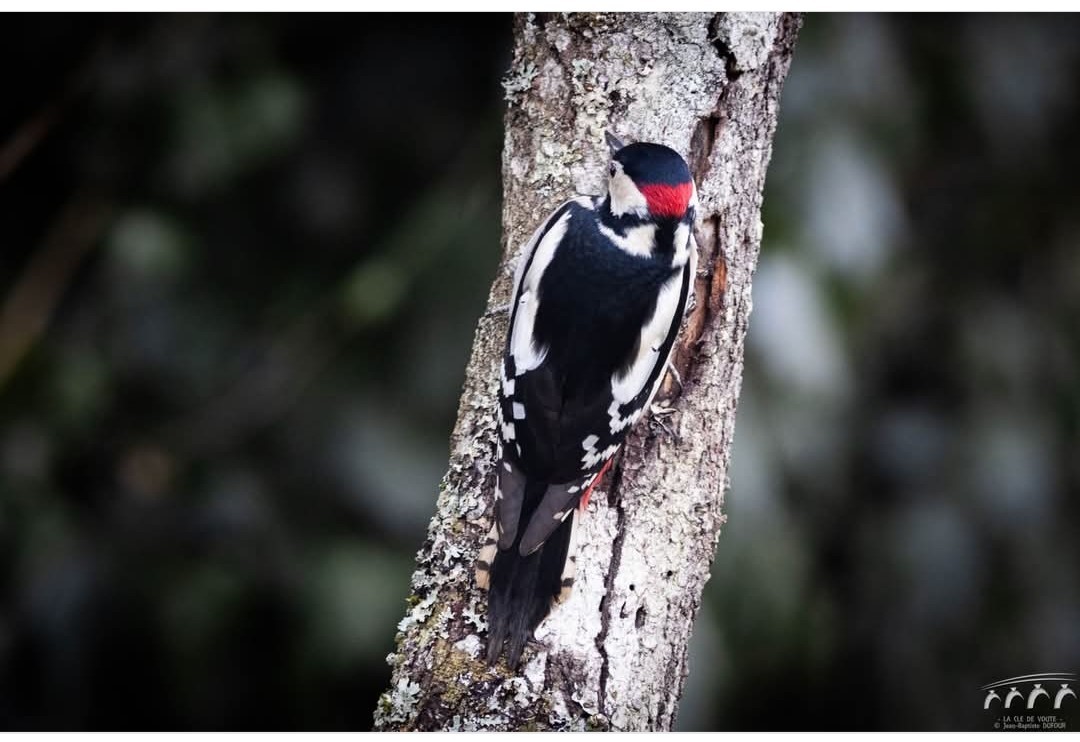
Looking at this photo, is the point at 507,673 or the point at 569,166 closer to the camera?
the point at 507,673

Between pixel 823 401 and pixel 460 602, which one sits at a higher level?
pixel 823 401

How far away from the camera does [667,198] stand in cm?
178

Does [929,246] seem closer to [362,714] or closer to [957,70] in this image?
[957,70]

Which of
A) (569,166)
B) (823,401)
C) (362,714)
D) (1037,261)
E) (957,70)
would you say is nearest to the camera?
(569,166)

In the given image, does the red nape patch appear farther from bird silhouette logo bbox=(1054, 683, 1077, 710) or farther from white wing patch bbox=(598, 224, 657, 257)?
bird silhouette logo bbox=(1054, 683, 1077, 710)

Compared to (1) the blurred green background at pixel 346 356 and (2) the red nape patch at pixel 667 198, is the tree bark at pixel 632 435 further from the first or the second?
(1) the blurred green background at pixel 346 356

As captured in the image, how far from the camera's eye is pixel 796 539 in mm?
3072

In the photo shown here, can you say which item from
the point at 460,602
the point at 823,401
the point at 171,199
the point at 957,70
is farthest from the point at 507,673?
the point at 957,70

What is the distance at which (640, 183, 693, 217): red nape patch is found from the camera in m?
1.77

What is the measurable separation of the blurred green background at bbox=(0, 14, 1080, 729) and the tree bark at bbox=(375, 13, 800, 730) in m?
1.08

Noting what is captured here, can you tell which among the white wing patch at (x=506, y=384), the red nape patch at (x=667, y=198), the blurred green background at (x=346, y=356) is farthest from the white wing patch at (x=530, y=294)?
the blurred green background at (x=346, y=356)

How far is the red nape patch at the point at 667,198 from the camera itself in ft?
5.80

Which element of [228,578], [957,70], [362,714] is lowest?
[362,714]

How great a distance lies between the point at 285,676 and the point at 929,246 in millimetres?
2442
